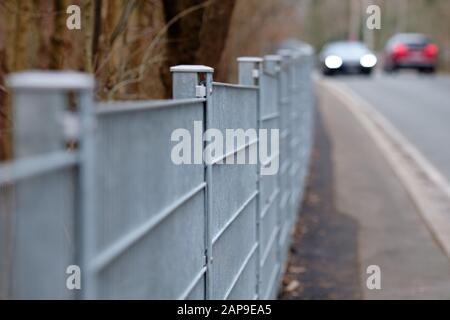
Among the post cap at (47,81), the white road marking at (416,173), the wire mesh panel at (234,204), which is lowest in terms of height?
the white road marking at (416,173)

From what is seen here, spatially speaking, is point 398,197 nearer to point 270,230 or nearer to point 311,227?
point 311,227

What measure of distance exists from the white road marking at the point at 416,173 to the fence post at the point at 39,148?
7182mm

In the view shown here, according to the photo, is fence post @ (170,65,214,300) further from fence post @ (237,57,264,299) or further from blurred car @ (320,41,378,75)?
blurred car @ (320,41,378,75)

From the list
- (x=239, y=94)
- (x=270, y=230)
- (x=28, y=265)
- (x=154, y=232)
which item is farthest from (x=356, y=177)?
(x=28, y=265)

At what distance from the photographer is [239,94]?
4.76 meters

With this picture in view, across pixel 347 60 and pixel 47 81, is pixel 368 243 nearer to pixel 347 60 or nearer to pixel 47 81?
pixel 47 81

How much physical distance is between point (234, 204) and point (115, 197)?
90.2 inches

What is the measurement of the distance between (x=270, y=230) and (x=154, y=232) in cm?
407

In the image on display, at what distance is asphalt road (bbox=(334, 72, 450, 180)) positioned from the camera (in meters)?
17.0

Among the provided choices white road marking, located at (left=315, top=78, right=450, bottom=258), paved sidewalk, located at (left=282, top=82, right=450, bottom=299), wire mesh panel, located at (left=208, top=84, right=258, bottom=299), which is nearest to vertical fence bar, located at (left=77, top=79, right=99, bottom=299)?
wire mesh panel, located at (left=208, top=84, right=258, bottom=299)

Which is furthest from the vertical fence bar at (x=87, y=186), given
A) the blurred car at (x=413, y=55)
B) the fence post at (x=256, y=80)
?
the blurred car at (x=413, y=55)

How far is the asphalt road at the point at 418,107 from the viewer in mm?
17031

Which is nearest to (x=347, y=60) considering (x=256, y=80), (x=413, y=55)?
(x=413, y=55)

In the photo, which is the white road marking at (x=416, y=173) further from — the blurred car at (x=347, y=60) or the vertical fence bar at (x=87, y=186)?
the blurred car at (x=347, y=60)
